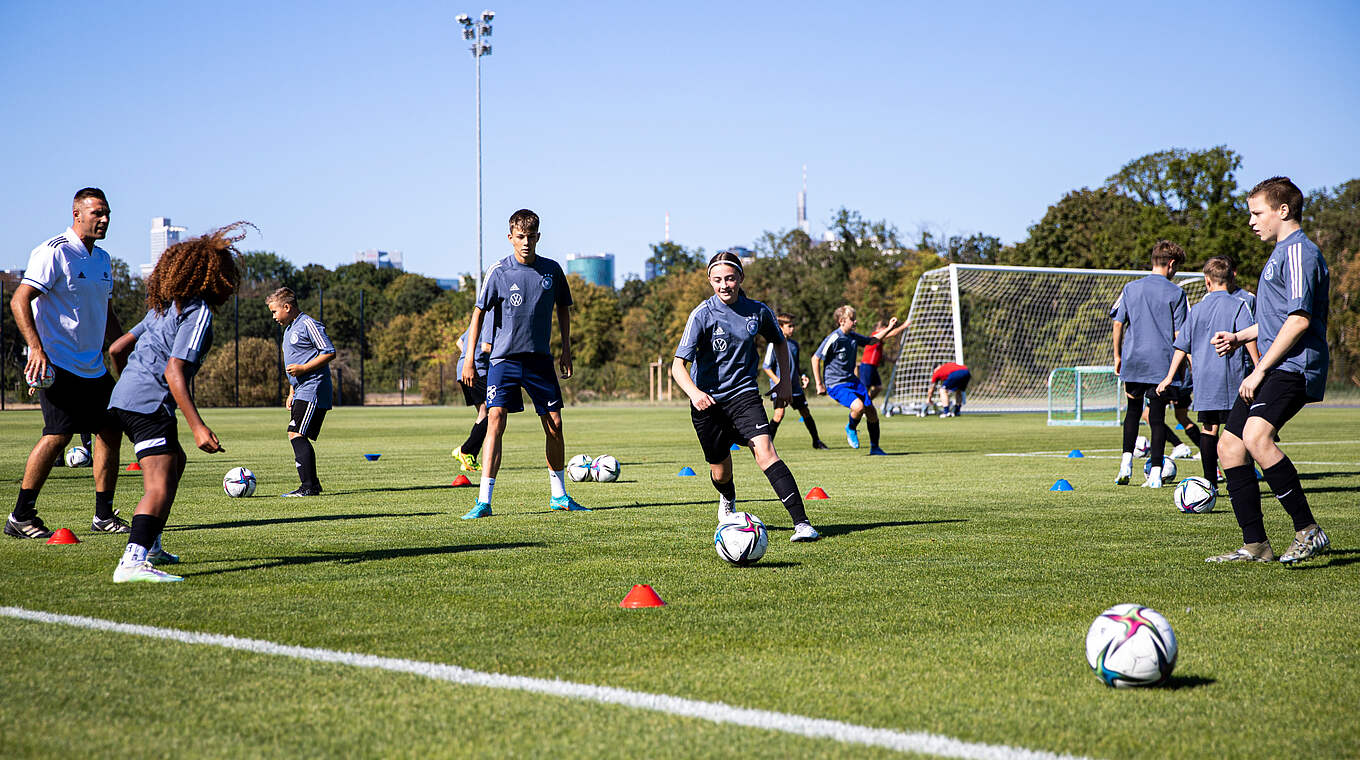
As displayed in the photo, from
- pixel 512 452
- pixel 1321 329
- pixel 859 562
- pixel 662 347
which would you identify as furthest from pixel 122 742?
pixel 662 347

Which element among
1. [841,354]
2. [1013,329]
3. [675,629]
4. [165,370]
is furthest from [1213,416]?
[1013,329]

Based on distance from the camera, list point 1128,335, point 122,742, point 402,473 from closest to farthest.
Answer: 1. point 122,742
2. point 1128,335
3. point 402,473

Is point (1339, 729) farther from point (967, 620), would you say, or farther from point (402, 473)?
point (402, 473)

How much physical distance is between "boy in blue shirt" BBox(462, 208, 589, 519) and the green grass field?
0.57m

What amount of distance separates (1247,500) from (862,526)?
2.41 meters

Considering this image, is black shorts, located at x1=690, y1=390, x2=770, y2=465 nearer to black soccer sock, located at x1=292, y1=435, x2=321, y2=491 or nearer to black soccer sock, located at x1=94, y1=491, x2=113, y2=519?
black soccer sock, located at x1=94, y1=491, x2=113, y2=519

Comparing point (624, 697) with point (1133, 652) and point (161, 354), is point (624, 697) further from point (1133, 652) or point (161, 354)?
point (161, 354)

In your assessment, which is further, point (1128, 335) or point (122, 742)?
point (1128, 335)

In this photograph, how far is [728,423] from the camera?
736cm

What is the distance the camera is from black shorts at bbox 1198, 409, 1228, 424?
9169mm

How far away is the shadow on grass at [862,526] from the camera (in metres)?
7.56

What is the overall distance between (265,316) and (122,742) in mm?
59191

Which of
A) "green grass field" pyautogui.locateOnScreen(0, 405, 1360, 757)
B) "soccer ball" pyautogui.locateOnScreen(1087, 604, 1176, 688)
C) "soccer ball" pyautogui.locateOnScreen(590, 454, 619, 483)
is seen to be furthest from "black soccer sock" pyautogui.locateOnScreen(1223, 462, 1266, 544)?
"soccer ball" pyautogui.locateOnScreen(590, 454, 619, 483)

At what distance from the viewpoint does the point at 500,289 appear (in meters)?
8.77
